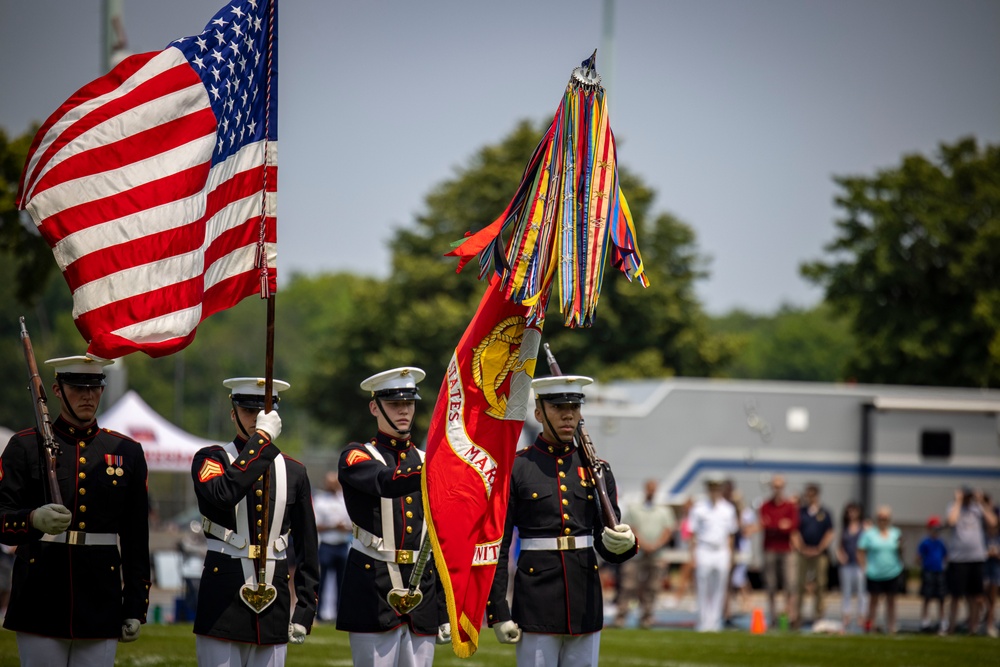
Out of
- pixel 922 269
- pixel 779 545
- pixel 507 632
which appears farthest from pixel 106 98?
pixel 922 269

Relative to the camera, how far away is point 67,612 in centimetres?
737

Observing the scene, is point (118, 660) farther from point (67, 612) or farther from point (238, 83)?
point (238, 83)

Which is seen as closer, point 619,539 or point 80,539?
point 80,539

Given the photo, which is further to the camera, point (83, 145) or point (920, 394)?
point (920, 394)

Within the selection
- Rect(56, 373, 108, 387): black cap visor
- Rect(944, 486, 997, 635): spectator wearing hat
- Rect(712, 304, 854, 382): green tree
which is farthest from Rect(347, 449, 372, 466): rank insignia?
Rect(712, 304, 854, 382): green tree

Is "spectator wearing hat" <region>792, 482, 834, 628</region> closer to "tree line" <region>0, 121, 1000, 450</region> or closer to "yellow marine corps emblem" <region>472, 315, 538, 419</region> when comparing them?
"yellow marine corps emblem" <region>472, 315, 538, 419</region>

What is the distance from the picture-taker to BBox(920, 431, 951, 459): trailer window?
84.2ft

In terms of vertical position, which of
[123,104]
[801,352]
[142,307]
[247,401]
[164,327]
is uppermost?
[123,104]

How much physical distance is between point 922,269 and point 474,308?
15295 mm

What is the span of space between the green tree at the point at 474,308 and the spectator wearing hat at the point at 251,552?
112 ft

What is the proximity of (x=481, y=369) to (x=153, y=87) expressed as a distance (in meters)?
2.52

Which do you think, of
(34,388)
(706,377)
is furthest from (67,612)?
(706,377)

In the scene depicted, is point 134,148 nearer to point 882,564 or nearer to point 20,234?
point 20,234

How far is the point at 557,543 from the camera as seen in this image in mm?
8164
